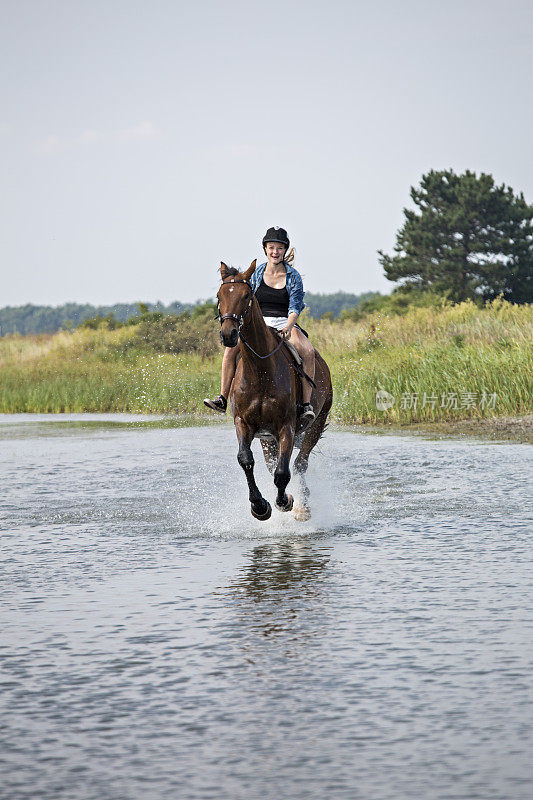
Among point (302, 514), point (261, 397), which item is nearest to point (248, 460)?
point (261, 397)

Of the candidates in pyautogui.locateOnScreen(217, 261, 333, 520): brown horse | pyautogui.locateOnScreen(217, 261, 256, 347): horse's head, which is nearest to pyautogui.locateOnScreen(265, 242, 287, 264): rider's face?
pyautogui.locateOnScreen(217, 261, 333, 520): brown horse

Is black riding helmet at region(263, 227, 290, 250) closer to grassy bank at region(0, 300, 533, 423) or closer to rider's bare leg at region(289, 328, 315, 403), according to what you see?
rider's bare leg at region(289, 328, 315, 403)

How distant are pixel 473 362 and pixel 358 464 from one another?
9952 millimetres

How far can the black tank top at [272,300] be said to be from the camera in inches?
491

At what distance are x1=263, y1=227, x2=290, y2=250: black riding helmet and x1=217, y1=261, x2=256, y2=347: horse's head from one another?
163 centimetres

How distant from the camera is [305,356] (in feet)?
41.5

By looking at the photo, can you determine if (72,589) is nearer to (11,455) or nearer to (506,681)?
(506,681)

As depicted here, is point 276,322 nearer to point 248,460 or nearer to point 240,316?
point 248,460

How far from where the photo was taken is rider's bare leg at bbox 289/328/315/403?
1241 centimetres

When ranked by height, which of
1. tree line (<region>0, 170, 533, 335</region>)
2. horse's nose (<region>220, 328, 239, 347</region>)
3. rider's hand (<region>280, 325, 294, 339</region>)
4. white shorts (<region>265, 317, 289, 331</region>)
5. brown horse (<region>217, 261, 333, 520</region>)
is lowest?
brown horse (<region>217, 261, 333, 520</region>)

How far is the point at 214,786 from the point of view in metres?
4.66

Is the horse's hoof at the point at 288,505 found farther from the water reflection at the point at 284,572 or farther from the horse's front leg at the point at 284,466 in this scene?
the water reflection at the point at 284,572

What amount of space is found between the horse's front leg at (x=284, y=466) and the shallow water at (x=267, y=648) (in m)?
0.34

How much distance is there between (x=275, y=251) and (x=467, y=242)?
62443mm
